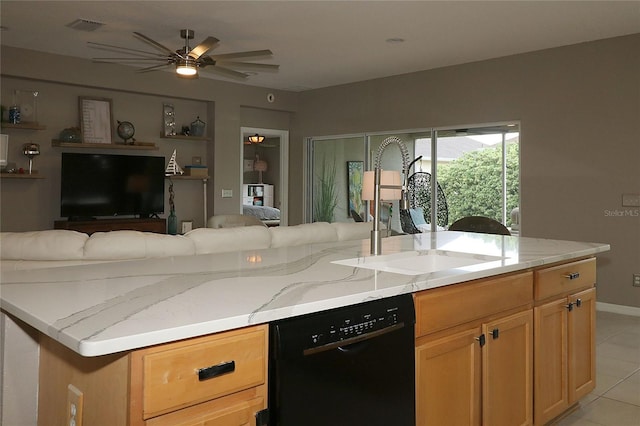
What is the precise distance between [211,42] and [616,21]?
3.67m

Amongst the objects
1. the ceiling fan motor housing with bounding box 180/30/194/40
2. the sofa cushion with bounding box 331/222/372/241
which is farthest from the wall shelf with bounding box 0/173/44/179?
the sofa cushion with bounding box 331/222/372/241

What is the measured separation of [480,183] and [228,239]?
A: 4.13m

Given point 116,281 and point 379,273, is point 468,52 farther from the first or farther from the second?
point 116,281

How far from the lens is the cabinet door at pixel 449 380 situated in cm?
182

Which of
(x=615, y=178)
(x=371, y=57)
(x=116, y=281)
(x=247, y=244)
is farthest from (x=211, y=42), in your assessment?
(x=615, y=178)

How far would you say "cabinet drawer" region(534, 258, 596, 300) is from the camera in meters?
2.39

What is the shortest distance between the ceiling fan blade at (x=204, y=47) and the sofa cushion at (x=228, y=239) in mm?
1744

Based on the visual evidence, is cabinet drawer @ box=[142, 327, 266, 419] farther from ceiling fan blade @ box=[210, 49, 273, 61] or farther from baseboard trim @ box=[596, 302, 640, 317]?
baseboard trim @ box=[596, 302, 640, 317]

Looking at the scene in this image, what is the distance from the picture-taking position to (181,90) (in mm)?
7273

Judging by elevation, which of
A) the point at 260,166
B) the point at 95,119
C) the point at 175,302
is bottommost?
the point at 175,302

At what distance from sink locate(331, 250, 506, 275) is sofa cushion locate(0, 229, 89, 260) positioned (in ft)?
5.09

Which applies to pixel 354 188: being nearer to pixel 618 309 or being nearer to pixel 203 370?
pixel 618 309

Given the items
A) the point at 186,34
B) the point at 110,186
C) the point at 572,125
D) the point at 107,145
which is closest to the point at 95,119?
the point at 107,145

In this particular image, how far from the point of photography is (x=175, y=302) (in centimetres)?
140
